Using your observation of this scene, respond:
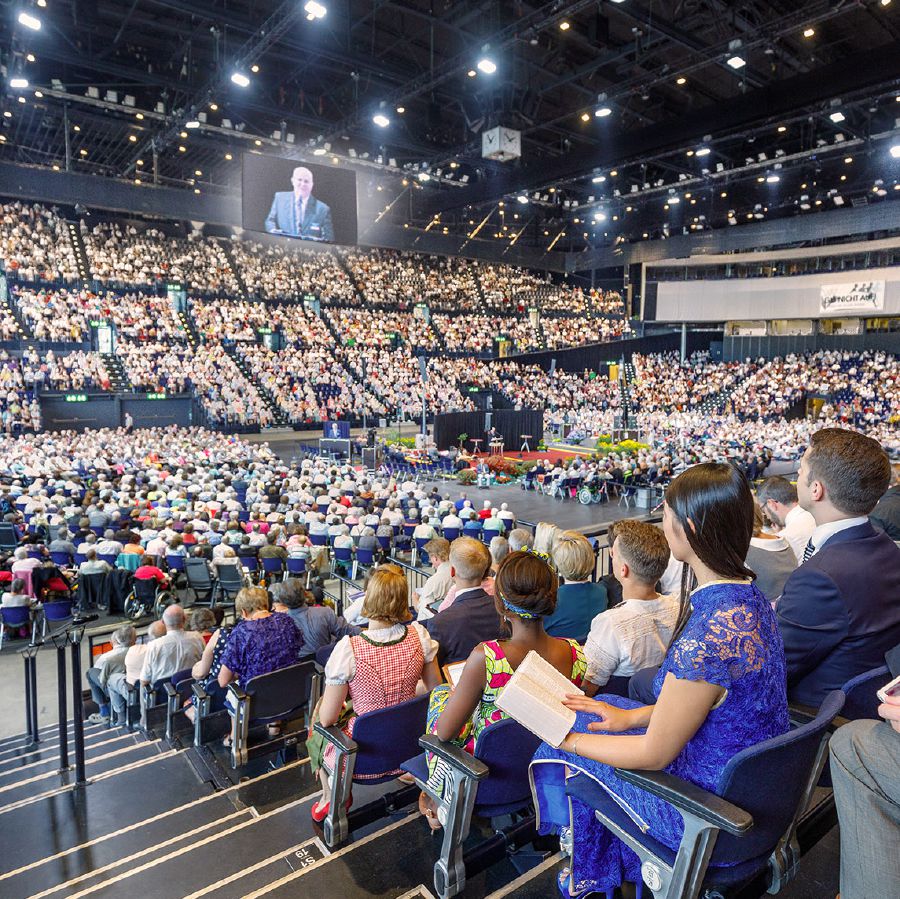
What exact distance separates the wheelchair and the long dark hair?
730 cm

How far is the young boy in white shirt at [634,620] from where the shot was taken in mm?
2621

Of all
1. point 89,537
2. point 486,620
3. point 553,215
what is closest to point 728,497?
point 486,620

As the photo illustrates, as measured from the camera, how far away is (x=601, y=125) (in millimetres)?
26391

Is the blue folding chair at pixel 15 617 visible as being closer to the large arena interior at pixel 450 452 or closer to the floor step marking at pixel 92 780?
the large arena interior at pixel 450 452

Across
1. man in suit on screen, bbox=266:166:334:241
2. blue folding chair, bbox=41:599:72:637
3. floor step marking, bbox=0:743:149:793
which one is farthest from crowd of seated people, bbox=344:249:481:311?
floor step marking, bbox=0:743:149:793

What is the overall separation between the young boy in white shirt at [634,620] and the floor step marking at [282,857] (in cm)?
128

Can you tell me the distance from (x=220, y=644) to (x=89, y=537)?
5.85 m

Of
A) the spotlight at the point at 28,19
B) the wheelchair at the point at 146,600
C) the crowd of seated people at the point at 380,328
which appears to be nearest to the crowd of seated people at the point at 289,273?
the crowd of seated people at the point at 380,328

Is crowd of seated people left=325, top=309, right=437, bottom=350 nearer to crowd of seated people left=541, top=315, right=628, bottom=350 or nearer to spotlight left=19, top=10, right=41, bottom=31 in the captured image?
crowd of seated people left=541, top=315, right=628, bottom=350

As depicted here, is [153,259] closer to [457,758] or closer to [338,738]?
[338,738]

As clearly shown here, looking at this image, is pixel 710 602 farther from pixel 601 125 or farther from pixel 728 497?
pixel 601 125

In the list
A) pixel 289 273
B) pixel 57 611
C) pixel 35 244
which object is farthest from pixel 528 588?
pixel 289 273

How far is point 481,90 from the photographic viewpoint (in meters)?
20.5

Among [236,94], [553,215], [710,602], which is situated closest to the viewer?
[710,602]
